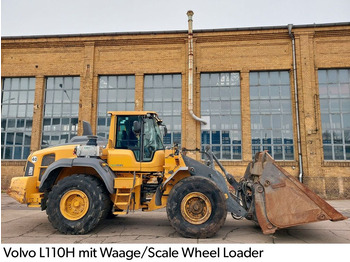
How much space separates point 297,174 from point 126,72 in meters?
10.7

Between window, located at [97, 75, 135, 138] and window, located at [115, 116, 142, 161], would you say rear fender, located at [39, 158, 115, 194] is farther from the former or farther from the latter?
window, located at [97, 75, 135, 138]

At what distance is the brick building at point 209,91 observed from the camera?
13.7 m

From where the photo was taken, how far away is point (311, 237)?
5297 mm

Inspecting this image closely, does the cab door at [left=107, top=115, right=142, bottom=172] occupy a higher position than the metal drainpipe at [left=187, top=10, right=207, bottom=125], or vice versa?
the metal drainpipe at [left=187, top=10, right=207, bottom=125]

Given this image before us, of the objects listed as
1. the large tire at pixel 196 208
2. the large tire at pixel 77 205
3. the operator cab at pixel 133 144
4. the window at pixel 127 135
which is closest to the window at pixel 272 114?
the operator cab at pixel 133 144

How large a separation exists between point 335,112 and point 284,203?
11308 mm

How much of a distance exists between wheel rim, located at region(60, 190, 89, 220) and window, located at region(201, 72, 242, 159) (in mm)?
9413

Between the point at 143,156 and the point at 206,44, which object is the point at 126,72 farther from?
the point at 143,156

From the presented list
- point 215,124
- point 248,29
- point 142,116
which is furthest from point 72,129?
point 248,29

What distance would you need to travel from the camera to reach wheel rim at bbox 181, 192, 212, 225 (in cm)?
510

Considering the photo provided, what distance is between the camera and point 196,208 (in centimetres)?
514

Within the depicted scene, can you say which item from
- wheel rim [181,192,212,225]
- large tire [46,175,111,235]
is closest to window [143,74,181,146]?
large tire [46,175,111,235]

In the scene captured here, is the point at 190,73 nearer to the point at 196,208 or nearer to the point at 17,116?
the point at 196,208

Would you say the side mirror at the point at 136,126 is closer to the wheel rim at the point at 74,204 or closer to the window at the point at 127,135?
the window at the point at 127,135
